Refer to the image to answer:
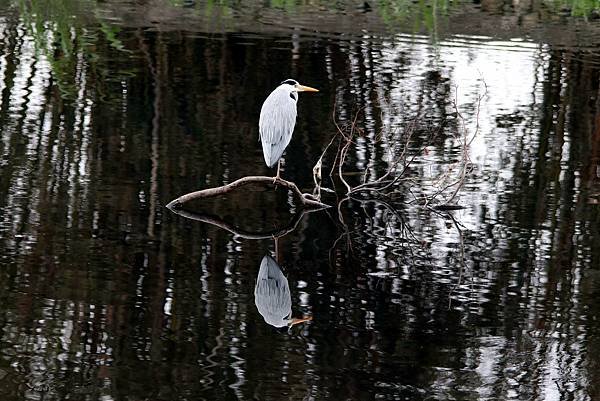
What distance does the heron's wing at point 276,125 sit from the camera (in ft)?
25.6

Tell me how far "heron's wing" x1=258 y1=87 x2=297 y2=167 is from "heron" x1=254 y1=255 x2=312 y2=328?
4.15 ft

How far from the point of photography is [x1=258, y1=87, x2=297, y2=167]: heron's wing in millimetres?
7793

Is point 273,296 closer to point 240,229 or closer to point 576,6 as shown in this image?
point 240,229

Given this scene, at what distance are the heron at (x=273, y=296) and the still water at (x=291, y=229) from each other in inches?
1.5

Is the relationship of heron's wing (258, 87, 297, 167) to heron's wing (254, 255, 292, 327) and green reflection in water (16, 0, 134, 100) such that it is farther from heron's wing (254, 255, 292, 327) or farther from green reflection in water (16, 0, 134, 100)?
green reflection in water (16, 0, 134, 100)

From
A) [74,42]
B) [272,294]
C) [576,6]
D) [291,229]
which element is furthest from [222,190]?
[576,6]

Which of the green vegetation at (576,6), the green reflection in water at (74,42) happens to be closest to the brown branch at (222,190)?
the green reflection in water at (74,42)

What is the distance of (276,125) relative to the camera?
25.7ft

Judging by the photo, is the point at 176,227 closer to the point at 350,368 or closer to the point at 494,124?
the point at 350,368

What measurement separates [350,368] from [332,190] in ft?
10.8

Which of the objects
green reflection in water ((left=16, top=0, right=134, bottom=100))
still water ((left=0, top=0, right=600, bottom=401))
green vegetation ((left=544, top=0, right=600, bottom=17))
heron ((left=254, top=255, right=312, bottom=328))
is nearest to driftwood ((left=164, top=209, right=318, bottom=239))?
still water ((left=0, top=0, right=600, bottom=401))

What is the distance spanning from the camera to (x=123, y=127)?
31.2 feet

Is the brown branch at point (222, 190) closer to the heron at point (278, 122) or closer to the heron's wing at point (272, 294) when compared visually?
the heron at point (278, 122)

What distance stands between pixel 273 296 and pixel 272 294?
4cm
